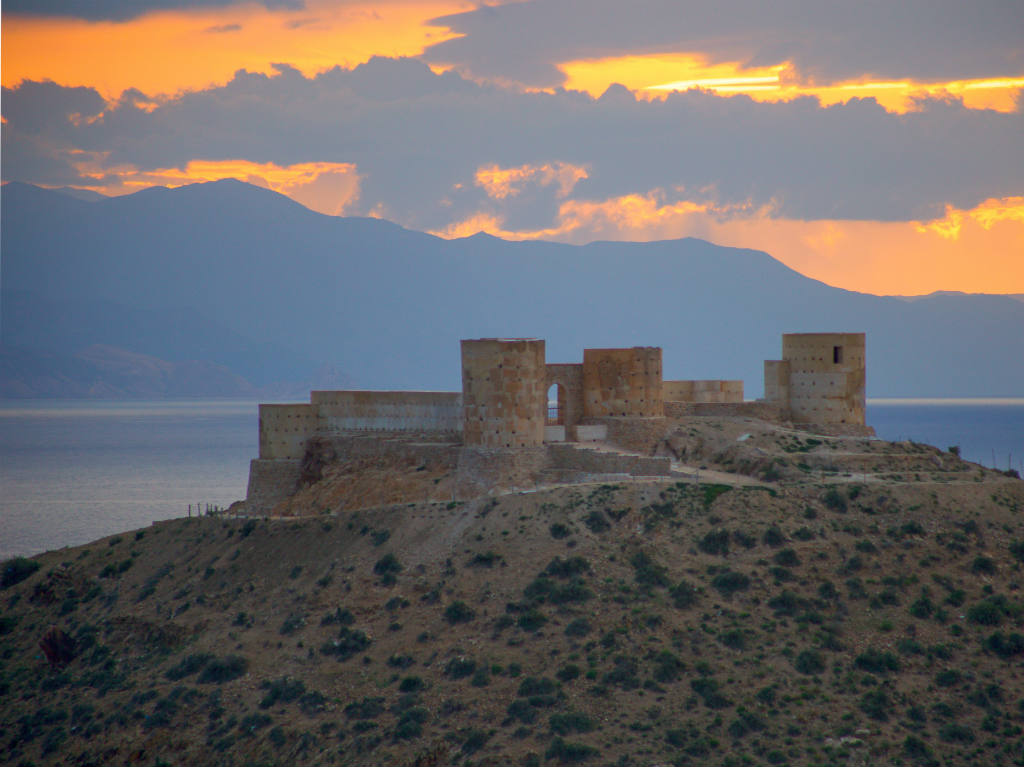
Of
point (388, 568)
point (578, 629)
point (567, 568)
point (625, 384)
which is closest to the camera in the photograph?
point (578, 629)

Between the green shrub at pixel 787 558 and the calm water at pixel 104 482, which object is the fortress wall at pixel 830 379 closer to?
the green shrub at pixel 787 558

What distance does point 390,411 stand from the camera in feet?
175

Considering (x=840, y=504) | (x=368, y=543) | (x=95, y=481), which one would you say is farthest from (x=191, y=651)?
(x=95, y=481)

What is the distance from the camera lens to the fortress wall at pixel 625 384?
51188mm

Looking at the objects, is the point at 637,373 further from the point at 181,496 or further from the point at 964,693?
the point at 181,496

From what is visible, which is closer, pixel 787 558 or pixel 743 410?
pixel 787 558

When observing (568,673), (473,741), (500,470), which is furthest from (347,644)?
(500,470)

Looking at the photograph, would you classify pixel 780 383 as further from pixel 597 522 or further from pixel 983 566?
pixel 983 566

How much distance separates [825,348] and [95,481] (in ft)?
321

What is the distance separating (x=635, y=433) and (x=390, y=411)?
10.4 metres

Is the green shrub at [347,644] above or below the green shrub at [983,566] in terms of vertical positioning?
below

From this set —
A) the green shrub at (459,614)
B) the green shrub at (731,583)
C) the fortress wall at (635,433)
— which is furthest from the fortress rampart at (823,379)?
the green shrub at (459,614)

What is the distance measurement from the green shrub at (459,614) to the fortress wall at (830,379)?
21199 millimetres

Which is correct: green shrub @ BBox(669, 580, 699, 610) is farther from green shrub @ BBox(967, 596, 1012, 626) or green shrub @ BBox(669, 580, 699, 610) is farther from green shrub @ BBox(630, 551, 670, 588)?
→ green shrub @ BBox(967, 596, 1012, 626)
